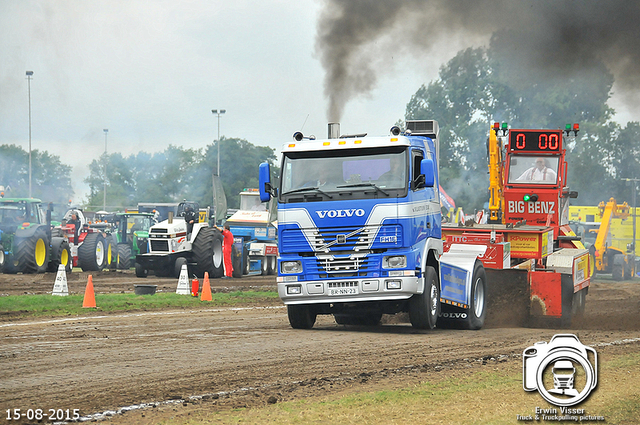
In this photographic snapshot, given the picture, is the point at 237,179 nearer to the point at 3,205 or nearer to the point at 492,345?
the point at 3,205

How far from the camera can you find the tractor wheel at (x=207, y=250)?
27297mm

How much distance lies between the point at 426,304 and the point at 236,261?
58.0 feet

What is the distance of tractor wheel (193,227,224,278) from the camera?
2730 cm

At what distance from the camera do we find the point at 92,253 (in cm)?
3078

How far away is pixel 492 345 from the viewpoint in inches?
453

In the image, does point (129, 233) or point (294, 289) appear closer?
point (294, 289)

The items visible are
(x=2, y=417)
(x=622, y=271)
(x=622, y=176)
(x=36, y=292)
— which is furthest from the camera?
(x=622, y=176)

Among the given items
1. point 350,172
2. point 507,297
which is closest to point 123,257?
point 507,297

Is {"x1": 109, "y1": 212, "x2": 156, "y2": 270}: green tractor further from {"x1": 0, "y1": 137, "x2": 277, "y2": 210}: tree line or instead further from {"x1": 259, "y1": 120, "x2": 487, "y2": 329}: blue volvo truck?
{"x1": 0, "y1": 137, "x2": 277, "y2": 210}: tree line

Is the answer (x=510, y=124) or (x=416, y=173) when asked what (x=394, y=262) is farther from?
(x=510, y=124)

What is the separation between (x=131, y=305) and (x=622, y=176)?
179 ft

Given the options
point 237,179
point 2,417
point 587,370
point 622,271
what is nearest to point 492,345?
point 587,370

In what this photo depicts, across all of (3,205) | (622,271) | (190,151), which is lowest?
(622,271)

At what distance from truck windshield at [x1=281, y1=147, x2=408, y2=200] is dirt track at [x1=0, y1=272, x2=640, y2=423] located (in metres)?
2.33
